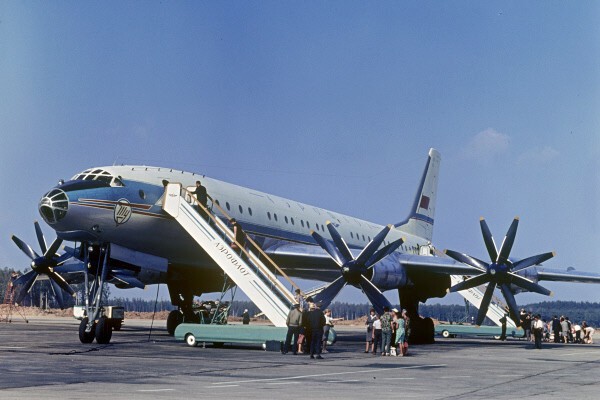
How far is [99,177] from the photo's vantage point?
990 inches

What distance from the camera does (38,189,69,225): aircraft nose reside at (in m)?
23.5

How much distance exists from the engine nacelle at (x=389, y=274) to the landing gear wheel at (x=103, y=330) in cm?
943

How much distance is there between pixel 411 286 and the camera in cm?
3169

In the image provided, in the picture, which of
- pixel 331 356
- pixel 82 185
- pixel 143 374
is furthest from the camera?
pixel 82 185

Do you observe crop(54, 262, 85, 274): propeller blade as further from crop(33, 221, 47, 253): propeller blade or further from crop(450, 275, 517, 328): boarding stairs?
crop(450, 275, 517, 328): boarding stairs

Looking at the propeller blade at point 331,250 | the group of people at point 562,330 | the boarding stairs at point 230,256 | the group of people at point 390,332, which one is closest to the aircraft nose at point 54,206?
the boarding stairs at point 230,256

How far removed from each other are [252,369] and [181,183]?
1192 cm

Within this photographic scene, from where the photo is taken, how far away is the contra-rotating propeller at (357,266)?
1053 inches

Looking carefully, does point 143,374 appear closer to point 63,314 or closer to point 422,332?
point 422,332

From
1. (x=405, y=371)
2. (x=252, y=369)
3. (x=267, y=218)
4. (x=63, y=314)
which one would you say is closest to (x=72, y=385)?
(x=252, y=369)

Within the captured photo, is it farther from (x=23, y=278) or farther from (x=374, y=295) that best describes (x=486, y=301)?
(x=23, y=278)

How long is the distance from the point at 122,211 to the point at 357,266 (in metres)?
7.98

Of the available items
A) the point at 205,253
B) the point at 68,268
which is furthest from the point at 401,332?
the point at 68,268

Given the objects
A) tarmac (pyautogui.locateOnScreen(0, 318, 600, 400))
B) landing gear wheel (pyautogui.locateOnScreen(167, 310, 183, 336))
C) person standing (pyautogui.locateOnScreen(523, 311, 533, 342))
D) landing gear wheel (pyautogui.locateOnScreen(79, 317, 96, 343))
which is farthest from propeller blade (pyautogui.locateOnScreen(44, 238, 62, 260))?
person standing (pyautogui.locateOnScreen(523, 311, 533, 342))
